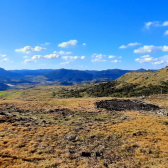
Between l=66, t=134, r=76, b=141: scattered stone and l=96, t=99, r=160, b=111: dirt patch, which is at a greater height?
l=66, t=134, r=76, b=141: scattered stone

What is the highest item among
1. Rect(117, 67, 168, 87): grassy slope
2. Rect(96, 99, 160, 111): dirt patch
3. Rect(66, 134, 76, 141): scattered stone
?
Rect(117, 67, 168, 87): grassy slope

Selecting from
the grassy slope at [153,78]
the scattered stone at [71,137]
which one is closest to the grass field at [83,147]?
the scattered stone at [71,137]

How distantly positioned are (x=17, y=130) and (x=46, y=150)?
9403 mm

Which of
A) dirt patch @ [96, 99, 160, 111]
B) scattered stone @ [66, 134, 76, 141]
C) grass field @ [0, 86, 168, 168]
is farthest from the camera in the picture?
dirt patch @ [96, 99, 160, 111]

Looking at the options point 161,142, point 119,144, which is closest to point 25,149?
point 119,144

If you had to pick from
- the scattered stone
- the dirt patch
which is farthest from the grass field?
the dirt patch

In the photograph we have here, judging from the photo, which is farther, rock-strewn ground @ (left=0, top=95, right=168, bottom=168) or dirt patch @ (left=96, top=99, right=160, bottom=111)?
dirt patch @ (left=96, top=99, right=160, bottom=111)

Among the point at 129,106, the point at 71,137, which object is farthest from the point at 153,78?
the point at 71,137

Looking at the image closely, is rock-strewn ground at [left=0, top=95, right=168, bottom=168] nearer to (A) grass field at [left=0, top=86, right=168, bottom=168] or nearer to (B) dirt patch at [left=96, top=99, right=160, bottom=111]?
(A) grass field at [left=0, top=86, right=168, bottom=168]

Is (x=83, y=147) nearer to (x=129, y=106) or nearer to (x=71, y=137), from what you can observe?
(x=71, y=137)

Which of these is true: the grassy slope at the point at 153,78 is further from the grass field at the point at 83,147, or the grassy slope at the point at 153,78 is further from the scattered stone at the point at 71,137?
the scattered stone at the point at 71,137

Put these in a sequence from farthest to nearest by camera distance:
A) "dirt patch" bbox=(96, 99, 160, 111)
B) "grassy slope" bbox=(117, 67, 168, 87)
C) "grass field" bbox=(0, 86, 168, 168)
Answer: "grassy slope" bbox=(117, 67, 168, 87)
"dirt patch" bbox=(96, 99, 160, 111)
"grass field" bbox=(0, 86, 168, 168)

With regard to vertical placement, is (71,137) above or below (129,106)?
above

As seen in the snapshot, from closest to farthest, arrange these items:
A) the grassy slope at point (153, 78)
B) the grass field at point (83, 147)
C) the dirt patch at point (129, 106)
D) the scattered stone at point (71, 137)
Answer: the grass field at point (83, 147) → the scattered stone at point (71, 137) → the dirt patch at point (129, 106) → the grassy slope at point (153, 78)
